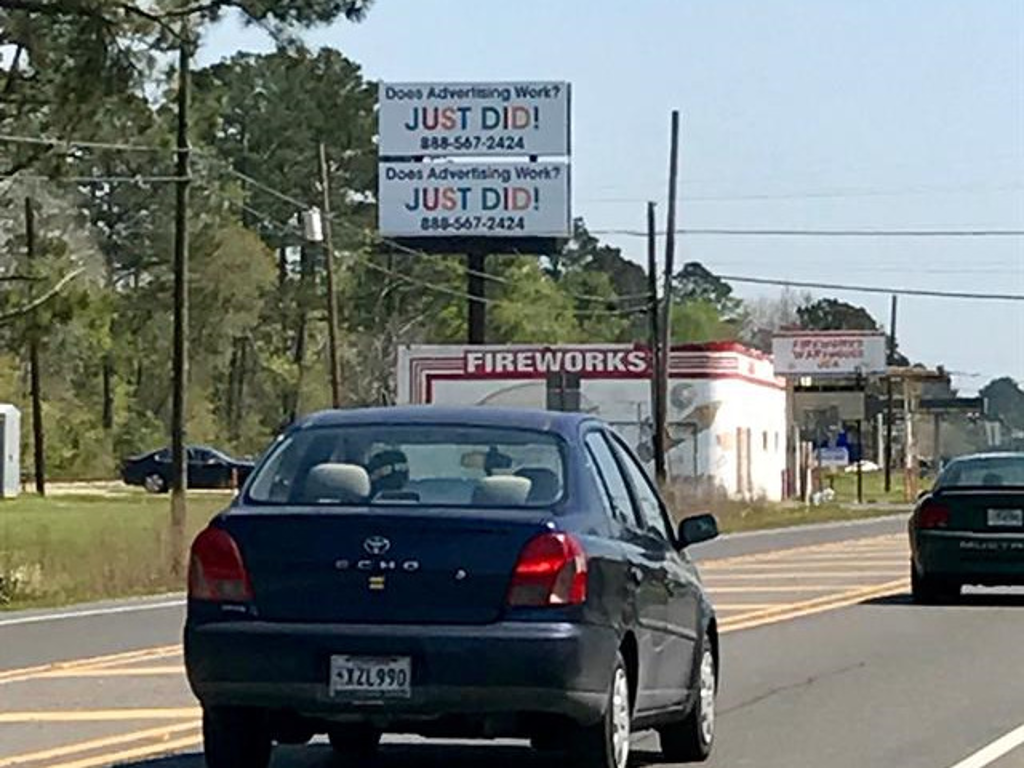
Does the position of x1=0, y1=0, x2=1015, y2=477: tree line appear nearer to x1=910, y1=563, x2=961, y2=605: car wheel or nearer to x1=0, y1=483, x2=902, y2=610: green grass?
x1=0, y1=483, x2=902, y2=610: green grass

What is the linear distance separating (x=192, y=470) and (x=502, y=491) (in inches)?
2623

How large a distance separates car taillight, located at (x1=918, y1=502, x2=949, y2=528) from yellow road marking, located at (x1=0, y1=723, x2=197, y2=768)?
1216 cm

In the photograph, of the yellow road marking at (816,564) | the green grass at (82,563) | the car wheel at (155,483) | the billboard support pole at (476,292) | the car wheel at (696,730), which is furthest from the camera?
the car wheel at (155,483)

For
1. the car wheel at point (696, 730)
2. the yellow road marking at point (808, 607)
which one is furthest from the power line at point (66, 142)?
the car wheel at point (696, 730)

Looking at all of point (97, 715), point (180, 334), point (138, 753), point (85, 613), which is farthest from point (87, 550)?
point (138, 753)

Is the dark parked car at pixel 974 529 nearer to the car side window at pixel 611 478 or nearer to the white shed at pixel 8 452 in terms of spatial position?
the car side window at pixel 611 478

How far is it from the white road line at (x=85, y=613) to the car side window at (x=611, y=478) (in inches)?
508

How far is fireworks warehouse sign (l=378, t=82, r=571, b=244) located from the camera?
6738cm

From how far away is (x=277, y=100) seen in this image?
95.6 meters

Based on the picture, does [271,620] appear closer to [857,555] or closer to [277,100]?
[857,555]

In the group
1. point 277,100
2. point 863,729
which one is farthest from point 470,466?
point 277,100

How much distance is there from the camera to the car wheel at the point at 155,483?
75.5 m

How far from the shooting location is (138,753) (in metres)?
12.5

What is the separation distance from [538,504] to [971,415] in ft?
435
